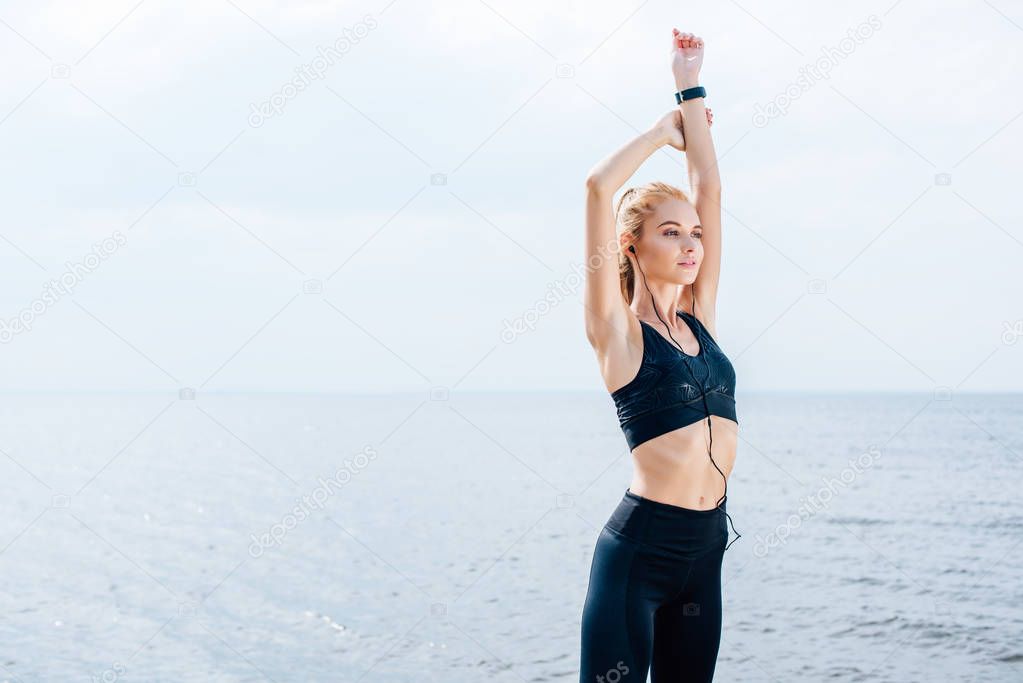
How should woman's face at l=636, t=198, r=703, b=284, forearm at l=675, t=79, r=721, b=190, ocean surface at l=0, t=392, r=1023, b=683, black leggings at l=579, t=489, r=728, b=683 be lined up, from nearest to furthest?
black leggings at l=579, t=489, r=728, b=683, woman's face at l=636, t=198, r=703, b=284, forearm at l=675, t=79, r=721, b=190, ocean surface at l=0, t=392, r=1023, b=683

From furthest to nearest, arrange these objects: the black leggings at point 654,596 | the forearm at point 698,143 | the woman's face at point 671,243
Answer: the forearm at point 698,143, the woman's face at point 671,243, the black leggings at point 654,596

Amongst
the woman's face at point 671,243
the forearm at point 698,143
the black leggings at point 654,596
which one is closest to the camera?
the black leggings at point 654,596

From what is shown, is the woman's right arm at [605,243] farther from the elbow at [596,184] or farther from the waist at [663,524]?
the waist at [663,524]

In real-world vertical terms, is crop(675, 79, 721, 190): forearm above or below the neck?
above

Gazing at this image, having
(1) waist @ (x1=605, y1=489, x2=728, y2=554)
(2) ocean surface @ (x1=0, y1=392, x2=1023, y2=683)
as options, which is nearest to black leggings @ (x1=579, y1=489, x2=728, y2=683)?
(1) waist @ (x1=605, y1=489, x2=728, y2=554)

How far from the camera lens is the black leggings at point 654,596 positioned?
256 centimetres

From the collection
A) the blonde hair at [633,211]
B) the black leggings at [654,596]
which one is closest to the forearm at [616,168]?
the blonde hair at [633,211]

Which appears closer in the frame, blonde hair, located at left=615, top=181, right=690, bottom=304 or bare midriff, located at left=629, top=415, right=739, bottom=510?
bare midriff, located at left=629, top=415, right=739, bottom=510

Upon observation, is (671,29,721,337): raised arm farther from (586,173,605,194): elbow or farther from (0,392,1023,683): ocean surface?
(0,392,1023,683): ocean surface

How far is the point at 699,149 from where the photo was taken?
2.92 metres

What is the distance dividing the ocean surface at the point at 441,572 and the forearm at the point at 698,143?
3672 mm

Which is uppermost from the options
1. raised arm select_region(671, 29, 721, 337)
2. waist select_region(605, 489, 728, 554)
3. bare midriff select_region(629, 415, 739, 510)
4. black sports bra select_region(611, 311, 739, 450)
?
raised arm select_region(671, 29, 721, 337)

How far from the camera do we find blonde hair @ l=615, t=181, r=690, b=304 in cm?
279

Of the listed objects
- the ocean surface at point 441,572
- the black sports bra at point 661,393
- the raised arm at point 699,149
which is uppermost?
the ocean surface at point 441,572
